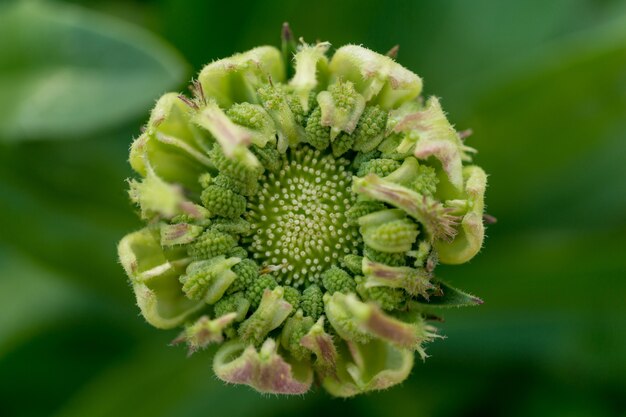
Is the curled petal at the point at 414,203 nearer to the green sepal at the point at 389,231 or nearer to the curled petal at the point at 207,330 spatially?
the green sepal at the point at 389,231

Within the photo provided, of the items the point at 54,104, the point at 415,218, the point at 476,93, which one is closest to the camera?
the point at 415,218

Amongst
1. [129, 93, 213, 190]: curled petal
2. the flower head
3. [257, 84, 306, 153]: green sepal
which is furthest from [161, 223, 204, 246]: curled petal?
[257, 84, 306, 153]: green sepal

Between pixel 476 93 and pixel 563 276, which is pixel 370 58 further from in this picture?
pixel 563 276

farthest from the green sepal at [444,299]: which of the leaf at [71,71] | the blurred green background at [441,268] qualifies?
the leaf at [71,71]

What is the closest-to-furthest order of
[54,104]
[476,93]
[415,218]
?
1. [415,218]
2. [54,104]
3. [476,93]

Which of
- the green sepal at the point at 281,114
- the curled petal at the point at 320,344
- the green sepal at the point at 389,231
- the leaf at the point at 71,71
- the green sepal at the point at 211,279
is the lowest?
the curled petal at the point at 320,344

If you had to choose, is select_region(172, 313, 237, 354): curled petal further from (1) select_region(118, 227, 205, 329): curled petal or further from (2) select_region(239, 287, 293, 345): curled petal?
(1) select_region(118, 227, 205, 329): curled petal

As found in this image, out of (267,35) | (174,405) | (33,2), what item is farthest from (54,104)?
(174,405)

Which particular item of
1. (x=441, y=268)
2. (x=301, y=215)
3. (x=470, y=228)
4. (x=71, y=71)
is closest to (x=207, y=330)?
(x=301, y=215)
